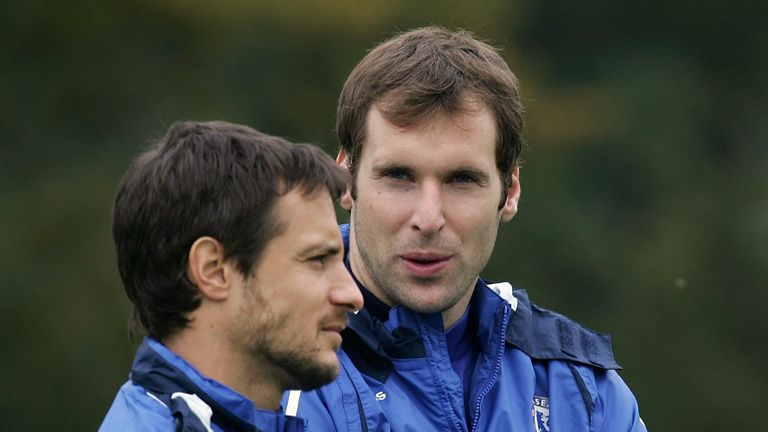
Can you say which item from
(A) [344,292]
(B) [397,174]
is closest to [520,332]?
(B) [397,174]

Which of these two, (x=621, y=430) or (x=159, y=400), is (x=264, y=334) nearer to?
(x=159, y=400)

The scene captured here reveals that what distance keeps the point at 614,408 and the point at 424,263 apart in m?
0.61

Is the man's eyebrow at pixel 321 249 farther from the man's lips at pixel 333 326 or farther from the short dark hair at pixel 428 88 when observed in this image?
the short dark hair at pixel 428 88

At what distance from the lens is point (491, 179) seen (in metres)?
3.59

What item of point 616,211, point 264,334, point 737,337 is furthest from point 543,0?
point 264,334

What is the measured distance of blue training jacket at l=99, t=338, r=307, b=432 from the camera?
2.63m

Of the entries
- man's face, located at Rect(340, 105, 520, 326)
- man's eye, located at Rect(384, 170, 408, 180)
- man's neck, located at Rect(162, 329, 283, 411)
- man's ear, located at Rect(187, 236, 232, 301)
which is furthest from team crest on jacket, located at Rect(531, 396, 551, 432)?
man's ear, located at Rect(187, 236, 232, 301)

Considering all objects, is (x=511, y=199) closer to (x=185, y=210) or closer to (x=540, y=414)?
(x=540, y=414)

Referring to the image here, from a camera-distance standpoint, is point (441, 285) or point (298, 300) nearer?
point (298, 300)

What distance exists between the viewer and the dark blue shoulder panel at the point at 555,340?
3.60 meters

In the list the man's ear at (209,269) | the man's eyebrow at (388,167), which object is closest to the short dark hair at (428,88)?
the man's eyebrow at (388,167)

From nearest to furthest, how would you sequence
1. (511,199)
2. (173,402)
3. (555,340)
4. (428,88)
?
1. (173,402)
2. (428,88)
3. (555,340)
4. (511,199)

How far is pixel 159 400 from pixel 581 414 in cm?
123

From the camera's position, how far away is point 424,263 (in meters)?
3.47
